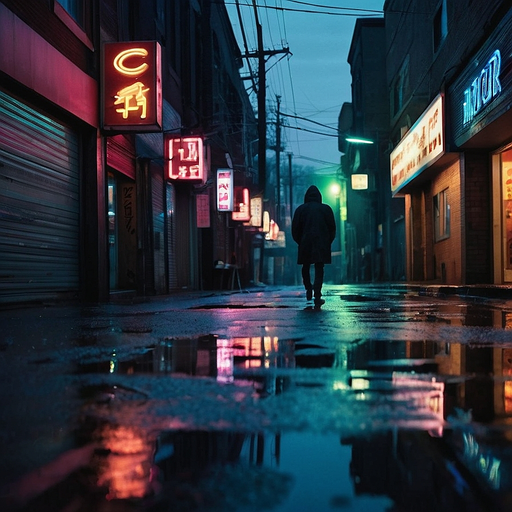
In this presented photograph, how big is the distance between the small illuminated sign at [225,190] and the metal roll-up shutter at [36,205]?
43.8 feet

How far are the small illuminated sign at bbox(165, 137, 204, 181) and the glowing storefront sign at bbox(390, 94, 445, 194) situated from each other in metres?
6.44

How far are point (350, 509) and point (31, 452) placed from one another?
0.89 metres

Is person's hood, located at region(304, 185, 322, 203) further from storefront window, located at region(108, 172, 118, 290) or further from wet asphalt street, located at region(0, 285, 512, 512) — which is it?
wet asphalt street, located at region(0, 285, 512, 512)

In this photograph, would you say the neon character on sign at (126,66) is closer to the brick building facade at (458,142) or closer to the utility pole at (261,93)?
the brick building facade at (458,142)

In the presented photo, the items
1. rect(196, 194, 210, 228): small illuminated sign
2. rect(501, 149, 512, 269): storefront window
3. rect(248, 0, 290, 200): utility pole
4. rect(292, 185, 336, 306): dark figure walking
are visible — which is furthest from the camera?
rect(248, 0, 290, 200): utility pole

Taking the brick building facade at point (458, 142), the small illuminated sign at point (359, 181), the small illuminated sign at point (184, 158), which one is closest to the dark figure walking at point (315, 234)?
the brick building facade at point (458, 142)

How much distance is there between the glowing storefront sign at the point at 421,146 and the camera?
15555 millimetres

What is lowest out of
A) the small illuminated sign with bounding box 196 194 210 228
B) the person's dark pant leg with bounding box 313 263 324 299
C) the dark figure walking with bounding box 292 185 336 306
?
the person's dark pant leg with bounding box 313 263 324 299

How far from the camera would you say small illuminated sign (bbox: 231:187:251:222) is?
99.9 feet

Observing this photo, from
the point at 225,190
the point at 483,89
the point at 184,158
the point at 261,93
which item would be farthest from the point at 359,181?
the point at 483,89

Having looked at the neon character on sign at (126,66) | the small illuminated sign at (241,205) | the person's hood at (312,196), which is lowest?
the person's hood at (312,196)

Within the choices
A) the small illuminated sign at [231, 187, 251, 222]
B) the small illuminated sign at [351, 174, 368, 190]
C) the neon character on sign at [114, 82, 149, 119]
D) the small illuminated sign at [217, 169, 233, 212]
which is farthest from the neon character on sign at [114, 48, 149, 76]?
the small illuminated sign at [351, 174, 368, 190]

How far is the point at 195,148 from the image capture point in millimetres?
18047

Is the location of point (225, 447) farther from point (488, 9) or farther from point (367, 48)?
point (367, 48)
